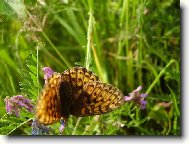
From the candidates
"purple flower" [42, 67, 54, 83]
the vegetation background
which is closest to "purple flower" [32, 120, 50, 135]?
the vegetation background

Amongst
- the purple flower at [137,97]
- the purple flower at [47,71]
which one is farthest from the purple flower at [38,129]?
the purple flower at [137,97]

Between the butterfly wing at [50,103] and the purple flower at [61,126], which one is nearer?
the butterfly wing at [50,103]

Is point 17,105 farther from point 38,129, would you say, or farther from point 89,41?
point 89,41

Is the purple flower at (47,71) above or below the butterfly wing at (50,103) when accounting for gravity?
above

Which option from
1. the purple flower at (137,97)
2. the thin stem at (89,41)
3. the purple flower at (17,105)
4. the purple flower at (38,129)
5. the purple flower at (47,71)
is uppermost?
the thin stem at (89,41)

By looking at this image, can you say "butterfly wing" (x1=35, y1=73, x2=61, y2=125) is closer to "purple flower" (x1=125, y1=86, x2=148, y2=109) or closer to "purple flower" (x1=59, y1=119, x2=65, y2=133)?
"purple flower" (x1=59, y1=119, x2=65, y2=133)

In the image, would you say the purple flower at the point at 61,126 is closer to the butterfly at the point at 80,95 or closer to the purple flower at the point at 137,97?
the butterfly at the point at 80,95
